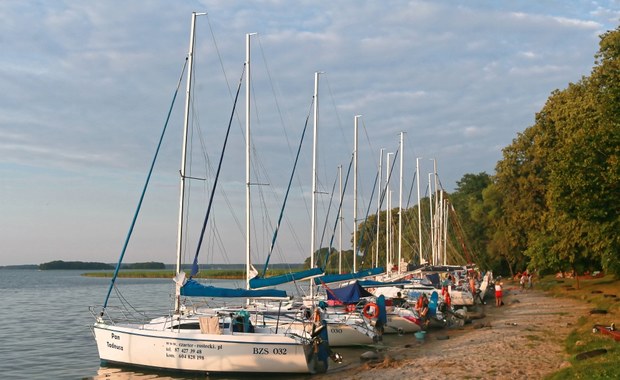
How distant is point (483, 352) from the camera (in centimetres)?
2469

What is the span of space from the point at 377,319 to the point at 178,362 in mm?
10129

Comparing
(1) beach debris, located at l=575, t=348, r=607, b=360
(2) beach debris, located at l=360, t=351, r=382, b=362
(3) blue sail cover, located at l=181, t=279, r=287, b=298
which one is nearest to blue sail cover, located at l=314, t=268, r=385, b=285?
(3) blue sail cover, located at l=181, t=279, r=287, b=298

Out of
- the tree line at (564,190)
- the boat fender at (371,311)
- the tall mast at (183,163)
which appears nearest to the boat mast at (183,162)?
the tall mast at (183,163)

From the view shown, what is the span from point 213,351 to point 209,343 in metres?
0.32

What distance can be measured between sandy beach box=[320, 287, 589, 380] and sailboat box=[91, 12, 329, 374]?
1.47 m

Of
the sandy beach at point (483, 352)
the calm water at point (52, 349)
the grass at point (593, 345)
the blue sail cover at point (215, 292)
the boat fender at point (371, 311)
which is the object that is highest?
the blue sail cover at point (215, 292)

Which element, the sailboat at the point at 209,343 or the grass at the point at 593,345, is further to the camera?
the sailboat at the point at 209,343

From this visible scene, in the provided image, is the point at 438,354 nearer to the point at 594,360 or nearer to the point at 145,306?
the point at 594,360

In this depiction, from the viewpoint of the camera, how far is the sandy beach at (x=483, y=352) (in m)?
20.9

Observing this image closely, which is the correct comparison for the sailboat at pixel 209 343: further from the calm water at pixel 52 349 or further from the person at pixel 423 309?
the person at pixel 423 309

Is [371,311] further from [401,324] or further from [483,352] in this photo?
[483,352]

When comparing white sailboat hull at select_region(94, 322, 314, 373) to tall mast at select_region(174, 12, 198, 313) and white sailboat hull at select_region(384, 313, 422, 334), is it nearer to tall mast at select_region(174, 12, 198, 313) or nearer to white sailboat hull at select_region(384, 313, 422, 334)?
tall mast at select_region(174, 12, 198, 313)

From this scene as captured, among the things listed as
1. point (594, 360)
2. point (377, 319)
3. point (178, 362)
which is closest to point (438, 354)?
point (377, 319)

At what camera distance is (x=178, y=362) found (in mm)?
24281
